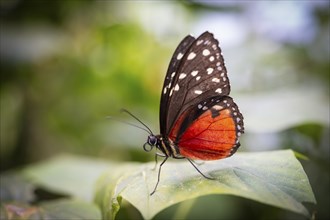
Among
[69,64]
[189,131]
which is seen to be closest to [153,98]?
[69,64]

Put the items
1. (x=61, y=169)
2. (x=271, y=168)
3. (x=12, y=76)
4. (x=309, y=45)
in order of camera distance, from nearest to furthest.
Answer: (x=271, y=168)
(x=61, y=169)
(x=309, y=45)
(x=12, y=76)

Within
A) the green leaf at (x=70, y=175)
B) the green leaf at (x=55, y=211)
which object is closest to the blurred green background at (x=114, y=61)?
the green leaf at (x=70, y=175)

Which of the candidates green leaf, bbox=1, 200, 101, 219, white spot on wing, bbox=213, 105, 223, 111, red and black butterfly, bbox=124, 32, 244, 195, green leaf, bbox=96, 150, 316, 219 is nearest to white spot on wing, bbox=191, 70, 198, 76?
red and black butterfly, bbox=124, 32, 244, 195

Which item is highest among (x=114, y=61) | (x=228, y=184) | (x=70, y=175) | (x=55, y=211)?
(x=114, y=61)

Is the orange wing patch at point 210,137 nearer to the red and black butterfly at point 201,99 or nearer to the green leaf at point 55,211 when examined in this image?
the red and black butterfly at point 201,99

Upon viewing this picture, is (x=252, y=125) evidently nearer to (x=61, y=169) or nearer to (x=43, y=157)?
(x=61, y=169)

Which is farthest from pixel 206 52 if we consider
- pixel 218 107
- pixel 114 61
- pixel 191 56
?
pixel 114 61

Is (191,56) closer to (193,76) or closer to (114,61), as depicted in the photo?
(193,76)
